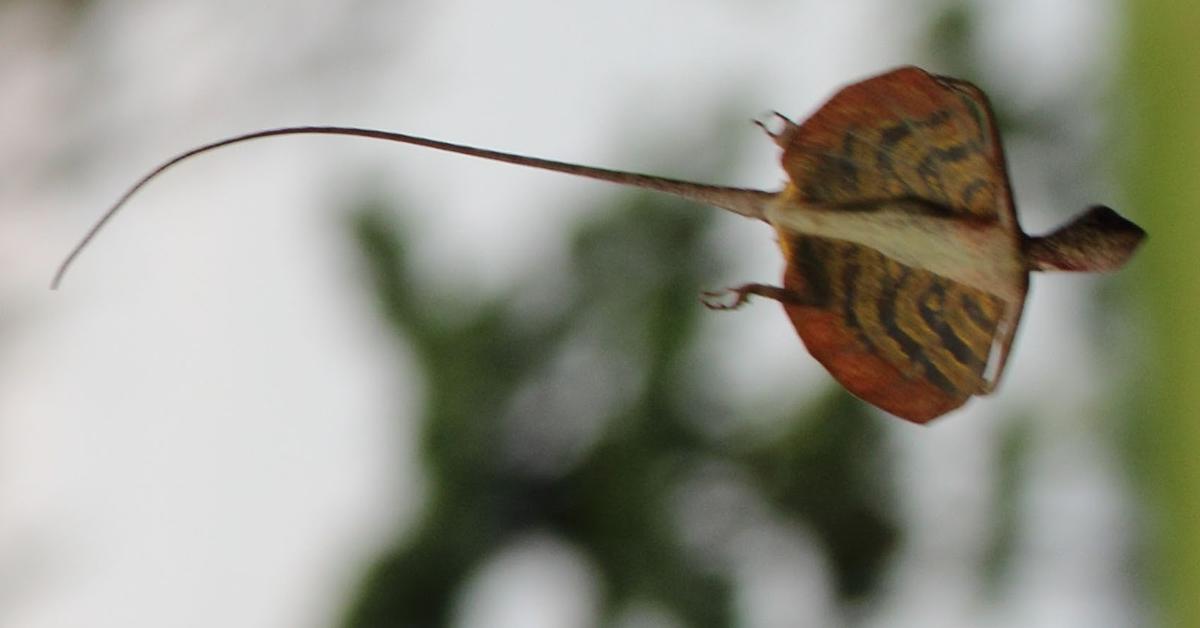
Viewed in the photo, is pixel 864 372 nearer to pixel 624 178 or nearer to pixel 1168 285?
pixel 624 178

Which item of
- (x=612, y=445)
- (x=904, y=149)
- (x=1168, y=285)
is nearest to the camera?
(x=904, y=149)

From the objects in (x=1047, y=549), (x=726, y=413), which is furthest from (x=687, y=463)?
(x=1047, y=549)

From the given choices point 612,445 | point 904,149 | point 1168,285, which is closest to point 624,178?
point 904,149

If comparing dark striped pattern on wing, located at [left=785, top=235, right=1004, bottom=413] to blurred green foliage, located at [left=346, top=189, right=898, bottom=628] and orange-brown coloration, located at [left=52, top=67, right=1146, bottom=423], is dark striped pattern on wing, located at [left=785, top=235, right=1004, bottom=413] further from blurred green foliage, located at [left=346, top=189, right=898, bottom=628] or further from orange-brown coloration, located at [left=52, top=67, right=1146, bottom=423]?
blurred green foliage, located at [left=346, top=189, right=898, bottom=628]

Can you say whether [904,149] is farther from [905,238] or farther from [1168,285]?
[1168,285]

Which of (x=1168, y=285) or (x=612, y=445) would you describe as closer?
(x=612, y=445)

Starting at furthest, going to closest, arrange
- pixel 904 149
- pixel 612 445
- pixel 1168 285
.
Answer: pixel 1168 285 → pixel 612 445 → pixel 904 149

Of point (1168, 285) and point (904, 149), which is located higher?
point (904, 149)
